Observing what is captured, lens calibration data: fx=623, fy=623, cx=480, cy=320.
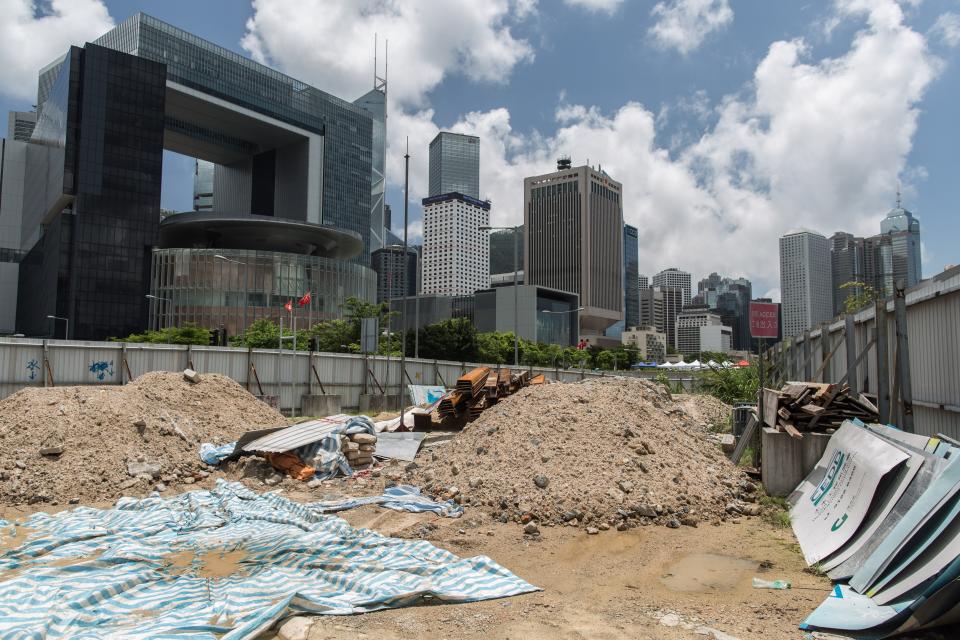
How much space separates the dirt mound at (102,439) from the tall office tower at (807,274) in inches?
5676

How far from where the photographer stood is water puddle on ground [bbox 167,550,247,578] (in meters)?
6.59

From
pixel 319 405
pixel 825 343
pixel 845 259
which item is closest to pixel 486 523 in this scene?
pixel 825 343

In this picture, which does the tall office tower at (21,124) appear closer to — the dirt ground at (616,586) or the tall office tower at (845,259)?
the tall office tower at (845,259)

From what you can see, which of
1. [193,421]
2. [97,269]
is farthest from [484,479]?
[97,269]

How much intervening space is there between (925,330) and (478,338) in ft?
225

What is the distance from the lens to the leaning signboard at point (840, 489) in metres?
6.64

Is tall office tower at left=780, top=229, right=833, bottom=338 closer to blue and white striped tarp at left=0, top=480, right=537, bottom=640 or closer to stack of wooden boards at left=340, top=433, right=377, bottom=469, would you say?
stack of wooden boards at left=340, top=433, right=377, bottom=469

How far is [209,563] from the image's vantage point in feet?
22.9

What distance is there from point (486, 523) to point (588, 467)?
1.99 m

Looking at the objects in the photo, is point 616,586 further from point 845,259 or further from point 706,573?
point 845,259

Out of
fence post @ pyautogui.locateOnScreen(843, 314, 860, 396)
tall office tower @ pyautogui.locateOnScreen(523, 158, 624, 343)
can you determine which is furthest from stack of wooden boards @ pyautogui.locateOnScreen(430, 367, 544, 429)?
tall office tower @ pyautogui.locateOnScreen(523, 158, 624, 343)

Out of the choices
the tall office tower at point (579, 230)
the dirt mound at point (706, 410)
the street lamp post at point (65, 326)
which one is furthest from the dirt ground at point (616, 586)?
the tall office tower at point (579, 230)

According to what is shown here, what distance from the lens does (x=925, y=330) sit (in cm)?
907

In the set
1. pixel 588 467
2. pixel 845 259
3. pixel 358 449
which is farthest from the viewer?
pixel 845 259
